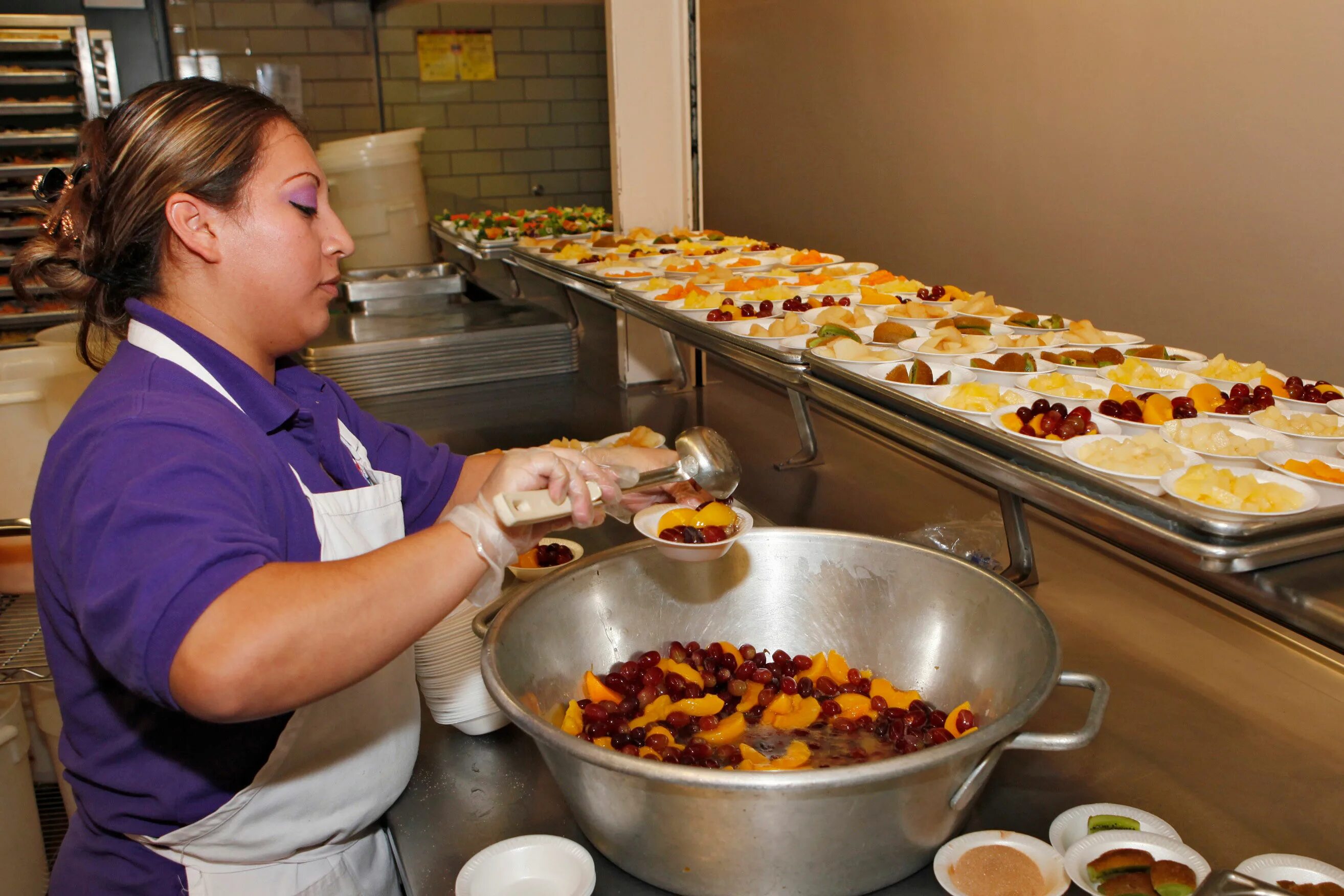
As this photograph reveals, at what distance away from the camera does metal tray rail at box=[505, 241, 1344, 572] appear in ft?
2.98

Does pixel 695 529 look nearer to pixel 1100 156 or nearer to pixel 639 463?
pixel 639 463

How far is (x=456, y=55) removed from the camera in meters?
5.29

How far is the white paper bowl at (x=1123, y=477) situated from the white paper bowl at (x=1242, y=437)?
0.04 ft

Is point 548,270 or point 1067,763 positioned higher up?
point 548,270

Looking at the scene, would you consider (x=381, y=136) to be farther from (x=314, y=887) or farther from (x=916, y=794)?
(x=916, y=794)

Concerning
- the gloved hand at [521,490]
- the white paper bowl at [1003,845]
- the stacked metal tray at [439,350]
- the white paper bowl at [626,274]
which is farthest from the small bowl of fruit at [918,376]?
the stacked metal tray at [439,350]

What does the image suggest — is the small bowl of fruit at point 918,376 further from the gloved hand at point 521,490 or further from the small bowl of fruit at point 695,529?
the gloved hand at point 521,490

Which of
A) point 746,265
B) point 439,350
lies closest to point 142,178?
point 746,265

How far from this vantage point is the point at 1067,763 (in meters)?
1.21

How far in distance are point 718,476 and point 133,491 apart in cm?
70

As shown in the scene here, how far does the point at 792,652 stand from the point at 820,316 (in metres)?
0.79

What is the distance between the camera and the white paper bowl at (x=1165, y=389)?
1.43 m

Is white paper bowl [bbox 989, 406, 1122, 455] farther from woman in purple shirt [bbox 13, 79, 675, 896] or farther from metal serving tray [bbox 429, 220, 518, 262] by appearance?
metal serving tray [bbox 429, 220, 518, 262]

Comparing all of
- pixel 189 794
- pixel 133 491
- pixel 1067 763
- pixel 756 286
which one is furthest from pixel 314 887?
pixel 756 286
